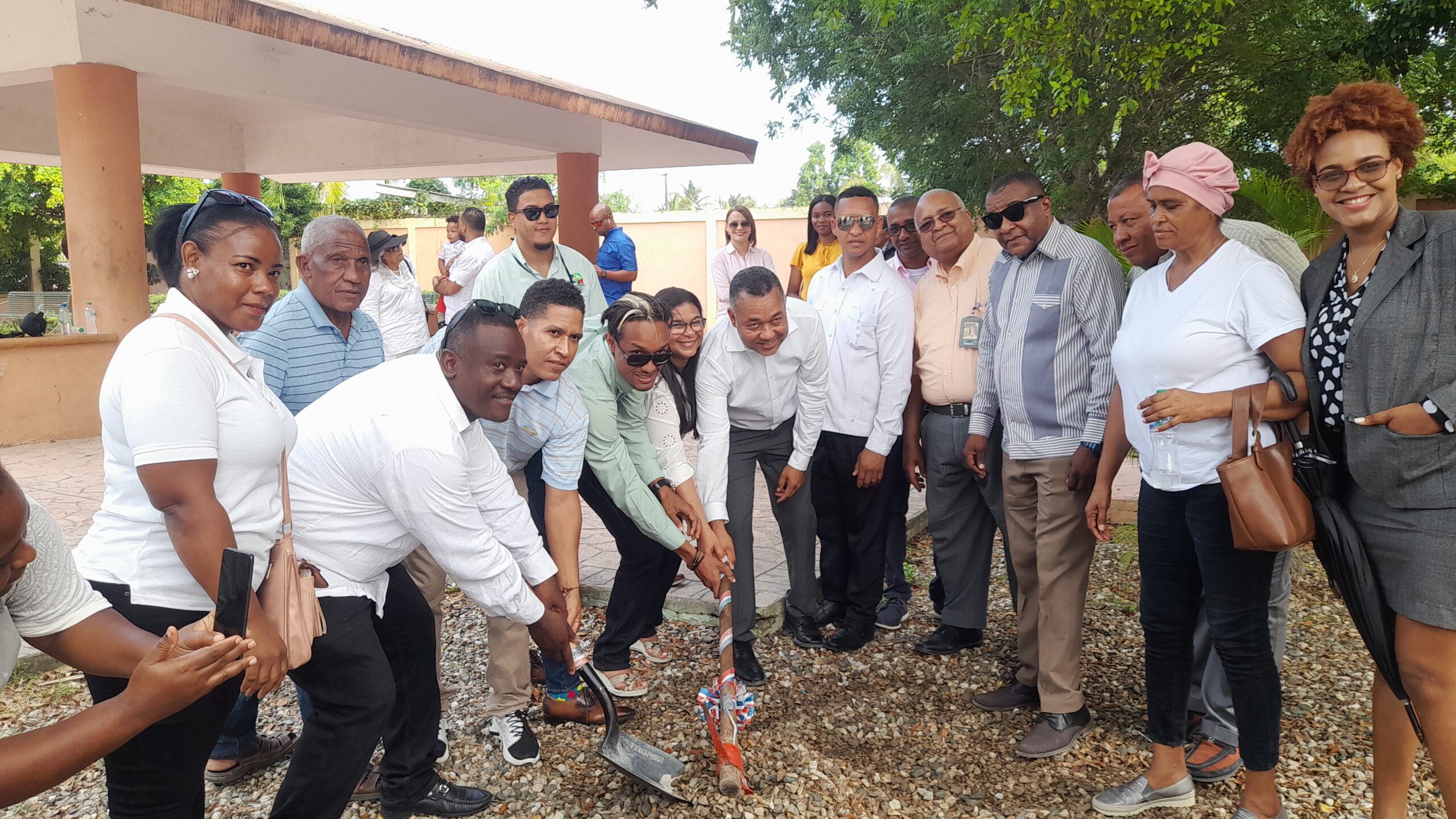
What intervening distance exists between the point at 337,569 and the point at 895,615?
2847 mm

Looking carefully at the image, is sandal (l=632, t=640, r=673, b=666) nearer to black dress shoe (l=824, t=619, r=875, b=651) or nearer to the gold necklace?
black dress shoe (l=824, t=619, r=875, b=651)

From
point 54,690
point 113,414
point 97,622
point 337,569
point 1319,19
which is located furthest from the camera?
point 1319,19

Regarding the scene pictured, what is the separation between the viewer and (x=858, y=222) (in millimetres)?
4219

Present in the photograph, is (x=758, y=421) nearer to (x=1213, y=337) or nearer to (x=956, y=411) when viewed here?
(x=956, y=411)

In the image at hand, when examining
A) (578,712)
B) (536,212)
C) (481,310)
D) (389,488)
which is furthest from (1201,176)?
(536,212)

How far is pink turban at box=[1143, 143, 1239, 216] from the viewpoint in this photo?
262cm

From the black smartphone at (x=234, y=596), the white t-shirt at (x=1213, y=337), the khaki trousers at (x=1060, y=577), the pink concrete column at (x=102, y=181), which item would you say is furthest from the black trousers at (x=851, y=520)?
the pink concrete column at (x=102, y=181)

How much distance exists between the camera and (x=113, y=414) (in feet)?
6.15

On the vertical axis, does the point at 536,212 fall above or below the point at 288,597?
above

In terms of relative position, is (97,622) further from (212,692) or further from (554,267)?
(554,267)

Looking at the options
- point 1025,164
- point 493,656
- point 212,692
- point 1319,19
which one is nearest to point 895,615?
point 493,656

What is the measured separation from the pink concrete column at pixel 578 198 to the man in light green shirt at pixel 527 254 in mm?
5293

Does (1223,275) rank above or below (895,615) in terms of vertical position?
above

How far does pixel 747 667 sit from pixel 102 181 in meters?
6.92
